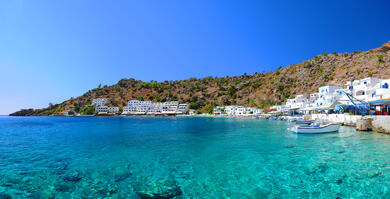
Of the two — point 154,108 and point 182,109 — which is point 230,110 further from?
point 154,108

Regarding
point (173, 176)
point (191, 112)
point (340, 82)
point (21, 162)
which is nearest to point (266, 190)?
point (173, 176)

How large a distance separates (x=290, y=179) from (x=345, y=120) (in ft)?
96.4

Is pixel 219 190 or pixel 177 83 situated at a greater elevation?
pixel 177 83

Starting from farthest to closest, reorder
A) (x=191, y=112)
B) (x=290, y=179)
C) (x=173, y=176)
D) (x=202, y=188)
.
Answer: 1. (x=191, y=112)
2. (x=173, y=176)
3. (x=290, y=179)
4. (x=202, y=188)

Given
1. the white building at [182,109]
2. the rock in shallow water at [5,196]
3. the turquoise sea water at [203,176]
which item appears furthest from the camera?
the white building at [182,109]

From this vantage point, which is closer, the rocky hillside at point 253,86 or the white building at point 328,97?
the white building at point 328,97

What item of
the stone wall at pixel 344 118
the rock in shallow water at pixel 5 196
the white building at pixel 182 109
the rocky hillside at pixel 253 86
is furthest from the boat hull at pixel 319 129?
the white building at pixel 182 109

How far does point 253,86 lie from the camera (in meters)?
124

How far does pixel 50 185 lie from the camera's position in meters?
7.16

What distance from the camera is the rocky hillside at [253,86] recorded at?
81.2m

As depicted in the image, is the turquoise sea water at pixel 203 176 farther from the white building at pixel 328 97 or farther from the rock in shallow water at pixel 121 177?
the white building at pixel 328 97

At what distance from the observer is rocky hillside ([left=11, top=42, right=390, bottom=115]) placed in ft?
266

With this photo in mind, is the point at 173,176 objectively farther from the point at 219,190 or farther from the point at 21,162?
the point at 21,162

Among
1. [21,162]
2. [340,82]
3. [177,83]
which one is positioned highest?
[177,83]
